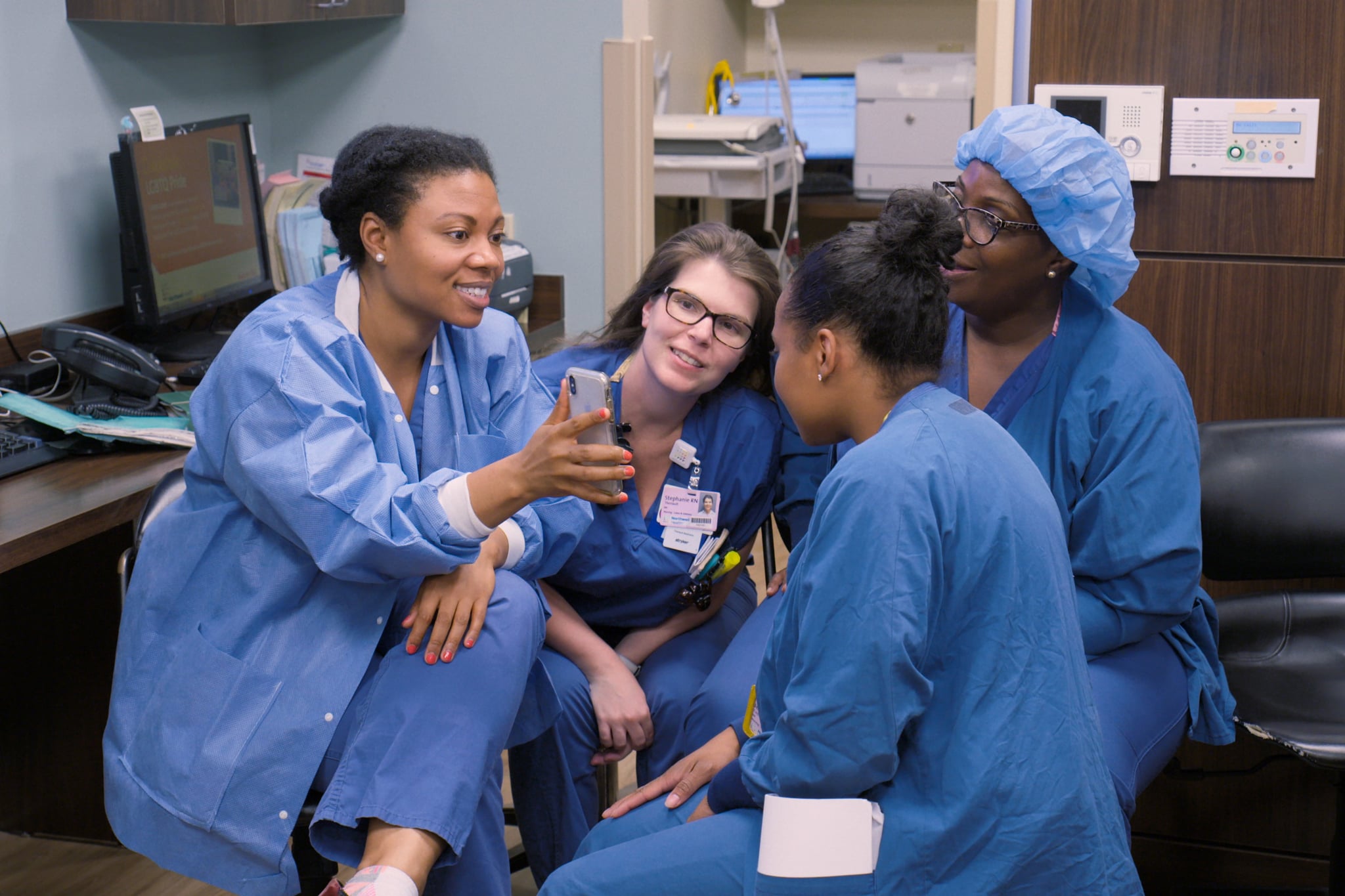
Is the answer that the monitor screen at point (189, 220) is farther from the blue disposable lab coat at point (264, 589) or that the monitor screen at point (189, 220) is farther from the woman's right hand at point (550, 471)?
the woman's right hand at point (550, 471)

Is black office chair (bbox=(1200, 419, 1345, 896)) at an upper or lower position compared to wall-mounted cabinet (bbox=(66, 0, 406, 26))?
lower

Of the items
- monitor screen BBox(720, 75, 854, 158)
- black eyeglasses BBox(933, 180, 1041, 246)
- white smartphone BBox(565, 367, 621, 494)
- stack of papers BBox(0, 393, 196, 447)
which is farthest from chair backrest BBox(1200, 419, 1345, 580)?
monitor screen BBox(720, 75, 854, 158)

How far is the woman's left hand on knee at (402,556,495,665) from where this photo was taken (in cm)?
152

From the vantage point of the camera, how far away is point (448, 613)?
1521 millimetres

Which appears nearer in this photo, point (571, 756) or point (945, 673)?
point (945, 673)

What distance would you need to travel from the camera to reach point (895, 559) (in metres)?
1.15

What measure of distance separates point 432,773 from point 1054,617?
0.71 metres

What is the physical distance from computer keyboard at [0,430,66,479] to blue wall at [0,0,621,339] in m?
0.72

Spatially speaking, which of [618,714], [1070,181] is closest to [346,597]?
[618,714]

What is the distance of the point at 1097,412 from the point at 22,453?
165 cm

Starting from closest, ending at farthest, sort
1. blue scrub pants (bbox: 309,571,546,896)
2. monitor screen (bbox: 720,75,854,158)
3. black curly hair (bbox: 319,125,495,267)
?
blue scrub pants (bbox: 309,571,546,896), black curly hair (bbox: 319,125,495,267), monitor screen (bbox: 720,75,854,158)

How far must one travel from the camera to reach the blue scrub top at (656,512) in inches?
75.2

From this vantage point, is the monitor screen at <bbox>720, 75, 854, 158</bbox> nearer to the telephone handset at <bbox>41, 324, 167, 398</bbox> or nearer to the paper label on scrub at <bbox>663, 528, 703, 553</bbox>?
the telephone handset at <bbox>41, 324, 167, 398</bbox>

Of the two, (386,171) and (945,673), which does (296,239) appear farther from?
(945,673)
